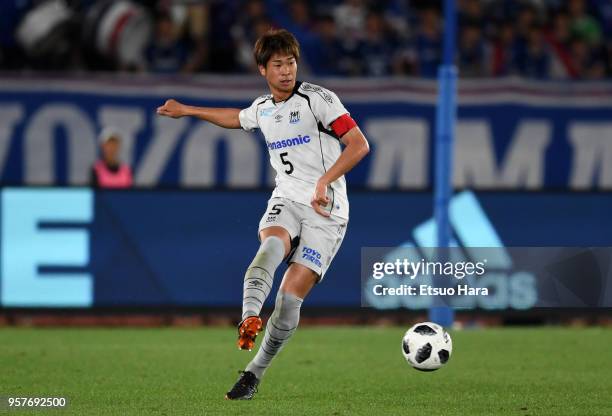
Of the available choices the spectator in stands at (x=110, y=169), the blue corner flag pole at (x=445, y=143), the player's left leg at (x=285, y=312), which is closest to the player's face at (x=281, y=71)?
the player's left leg at (x=285, y=312)

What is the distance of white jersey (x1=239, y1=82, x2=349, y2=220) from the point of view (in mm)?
8383

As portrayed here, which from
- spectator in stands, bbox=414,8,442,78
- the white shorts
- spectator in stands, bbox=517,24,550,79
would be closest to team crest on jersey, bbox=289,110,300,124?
the white shorts

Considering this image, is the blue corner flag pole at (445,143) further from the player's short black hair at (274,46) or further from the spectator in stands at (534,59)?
the player's short black hair at (274,46)

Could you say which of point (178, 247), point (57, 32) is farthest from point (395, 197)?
point (57, 32)

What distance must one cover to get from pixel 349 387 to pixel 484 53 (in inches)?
393

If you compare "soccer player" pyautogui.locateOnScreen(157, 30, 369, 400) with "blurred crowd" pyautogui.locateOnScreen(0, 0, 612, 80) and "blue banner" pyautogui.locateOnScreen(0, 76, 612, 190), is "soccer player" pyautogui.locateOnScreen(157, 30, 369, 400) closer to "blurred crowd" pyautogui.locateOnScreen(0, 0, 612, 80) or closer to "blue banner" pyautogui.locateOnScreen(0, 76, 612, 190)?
"blue banner" pyautogui.locateOnScreen(0, 76, 612, 190)

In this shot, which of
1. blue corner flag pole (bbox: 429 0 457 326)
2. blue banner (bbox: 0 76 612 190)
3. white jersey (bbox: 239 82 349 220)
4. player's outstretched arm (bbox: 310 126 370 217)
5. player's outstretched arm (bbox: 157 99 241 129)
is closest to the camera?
player's outstretched arm (bbox: 310 126 370 217)

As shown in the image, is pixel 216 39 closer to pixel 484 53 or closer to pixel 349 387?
pixel 484 53

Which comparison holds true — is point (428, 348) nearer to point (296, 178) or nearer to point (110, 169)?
point (296, 178)

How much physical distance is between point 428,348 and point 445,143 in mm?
5564

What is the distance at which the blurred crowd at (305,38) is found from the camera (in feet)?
58.1

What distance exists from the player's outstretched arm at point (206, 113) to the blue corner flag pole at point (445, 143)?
5535 millimetres

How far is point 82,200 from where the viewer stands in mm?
14281

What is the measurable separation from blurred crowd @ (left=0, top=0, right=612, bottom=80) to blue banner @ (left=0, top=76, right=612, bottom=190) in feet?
2.91
